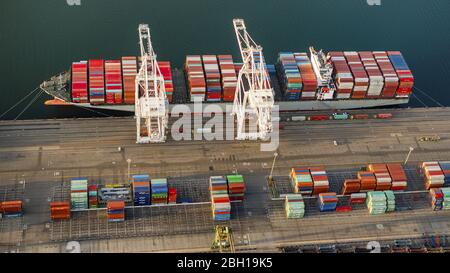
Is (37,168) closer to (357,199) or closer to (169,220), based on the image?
(169,220)

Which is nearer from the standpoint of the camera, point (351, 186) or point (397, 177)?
point (351, 186)

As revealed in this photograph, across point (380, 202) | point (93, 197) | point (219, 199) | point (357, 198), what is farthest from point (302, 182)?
point (93, 197)

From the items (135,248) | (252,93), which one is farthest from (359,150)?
(135,248)

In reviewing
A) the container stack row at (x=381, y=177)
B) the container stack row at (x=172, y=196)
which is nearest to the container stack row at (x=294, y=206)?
the container stack row at (x=381, y=177)

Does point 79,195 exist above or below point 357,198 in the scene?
above

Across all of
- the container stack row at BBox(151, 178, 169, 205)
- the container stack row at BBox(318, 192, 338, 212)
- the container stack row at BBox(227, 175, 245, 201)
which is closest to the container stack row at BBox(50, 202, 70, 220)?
the container stack row at BBox(151, 178, 169, 205)

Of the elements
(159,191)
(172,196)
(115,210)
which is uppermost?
(159,191)

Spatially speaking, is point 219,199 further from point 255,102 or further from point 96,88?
point 96,88

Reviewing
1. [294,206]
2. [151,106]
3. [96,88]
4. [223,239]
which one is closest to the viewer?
[223,239]
